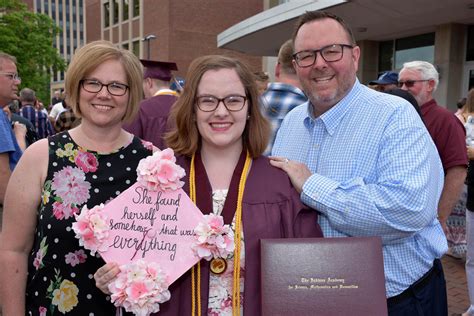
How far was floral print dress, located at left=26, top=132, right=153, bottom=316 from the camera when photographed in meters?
1.95

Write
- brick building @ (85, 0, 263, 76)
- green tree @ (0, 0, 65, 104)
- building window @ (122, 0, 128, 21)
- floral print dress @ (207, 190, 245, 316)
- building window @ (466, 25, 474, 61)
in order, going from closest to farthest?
floral print dress @ (207, 190, 245, 316)
building window @ (466, 25, 474, 61)
brick building @ (85, 0, 263, 76)
green tree @ (0, 0, 65, 104)
building window @ (122, 0, 128, 21)

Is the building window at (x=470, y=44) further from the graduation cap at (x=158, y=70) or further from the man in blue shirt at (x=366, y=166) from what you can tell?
the man in blue shirt at (x=366, y=166)

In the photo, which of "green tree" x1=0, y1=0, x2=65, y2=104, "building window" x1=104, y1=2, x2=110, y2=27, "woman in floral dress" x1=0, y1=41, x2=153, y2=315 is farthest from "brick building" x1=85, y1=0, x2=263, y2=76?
"woman in floral dress" x1=0, y1=41, x2=153, y2=315

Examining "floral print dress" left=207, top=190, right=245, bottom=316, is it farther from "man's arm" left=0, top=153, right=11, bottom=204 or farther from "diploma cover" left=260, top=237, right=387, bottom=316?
"man's arm" left=0, top=153, right=11, bottom=204

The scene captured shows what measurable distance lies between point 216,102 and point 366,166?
694 millimetres

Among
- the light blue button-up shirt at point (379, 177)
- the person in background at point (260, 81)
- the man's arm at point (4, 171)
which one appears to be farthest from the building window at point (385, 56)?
the light blue button-up shirt at point (379, 177)

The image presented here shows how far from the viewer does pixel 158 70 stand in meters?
5.20

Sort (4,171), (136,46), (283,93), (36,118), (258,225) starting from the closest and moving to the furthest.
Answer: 1. (258,225)
2. (4,171)
3. (283,93)
4. (36,118)
5. (136,46)

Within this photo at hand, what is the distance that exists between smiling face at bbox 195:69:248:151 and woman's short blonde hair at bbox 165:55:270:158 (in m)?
0.03

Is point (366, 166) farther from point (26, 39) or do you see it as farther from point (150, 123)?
point (26, 39)

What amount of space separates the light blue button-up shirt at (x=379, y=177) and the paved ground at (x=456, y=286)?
292 cm

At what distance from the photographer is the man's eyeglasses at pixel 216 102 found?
1800mm

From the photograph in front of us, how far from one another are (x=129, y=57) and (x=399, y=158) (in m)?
1.32

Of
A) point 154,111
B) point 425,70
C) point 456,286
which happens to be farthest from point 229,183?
point 456,286
